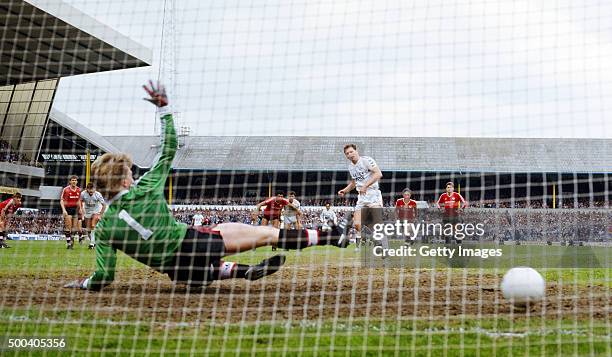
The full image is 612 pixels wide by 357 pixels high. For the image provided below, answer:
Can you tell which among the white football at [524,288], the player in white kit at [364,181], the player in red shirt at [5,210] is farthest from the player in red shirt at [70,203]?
the white football at [524,288]

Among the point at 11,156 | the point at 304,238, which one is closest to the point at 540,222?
the point at 304,238

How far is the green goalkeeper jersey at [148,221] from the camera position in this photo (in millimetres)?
5754

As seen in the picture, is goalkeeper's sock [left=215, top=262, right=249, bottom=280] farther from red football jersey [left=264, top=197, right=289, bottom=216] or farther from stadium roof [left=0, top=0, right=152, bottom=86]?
red football jersey [left=264, top=197, right=289, bottom=216]

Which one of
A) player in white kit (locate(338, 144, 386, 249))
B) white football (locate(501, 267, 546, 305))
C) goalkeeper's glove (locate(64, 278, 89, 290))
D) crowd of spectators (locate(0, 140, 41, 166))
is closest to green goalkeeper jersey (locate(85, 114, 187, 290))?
goalkeeper's glove (locate(64, 278, 89, 290))

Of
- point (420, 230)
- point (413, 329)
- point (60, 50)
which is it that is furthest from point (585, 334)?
point (60, 50)

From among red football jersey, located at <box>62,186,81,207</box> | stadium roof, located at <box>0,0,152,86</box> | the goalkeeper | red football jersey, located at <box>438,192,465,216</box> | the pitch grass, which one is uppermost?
stadium roof, located at <box>0,0,152,86</box>

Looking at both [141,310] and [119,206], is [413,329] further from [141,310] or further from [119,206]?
[119,206]

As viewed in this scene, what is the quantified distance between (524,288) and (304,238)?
212cm

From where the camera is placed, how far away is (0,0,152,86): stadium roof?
1389 centimetres

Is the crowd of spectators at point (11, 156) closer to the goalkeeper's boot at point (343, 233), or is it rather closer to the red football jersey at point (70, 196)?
the red football jersey at point (70, 196)

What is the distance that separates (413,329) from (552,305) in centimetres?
195

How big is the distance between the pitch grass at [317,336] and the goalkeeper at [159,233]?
65cm

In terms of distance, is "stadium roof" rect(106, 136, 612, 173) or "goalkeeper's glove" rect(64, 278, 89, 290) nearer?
"goalkeeper's glove" rect(64, 278, 89, 290)

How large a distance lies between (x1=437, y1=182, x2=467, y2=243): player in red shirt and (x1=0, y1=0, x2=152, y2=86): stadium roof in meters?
9.67
